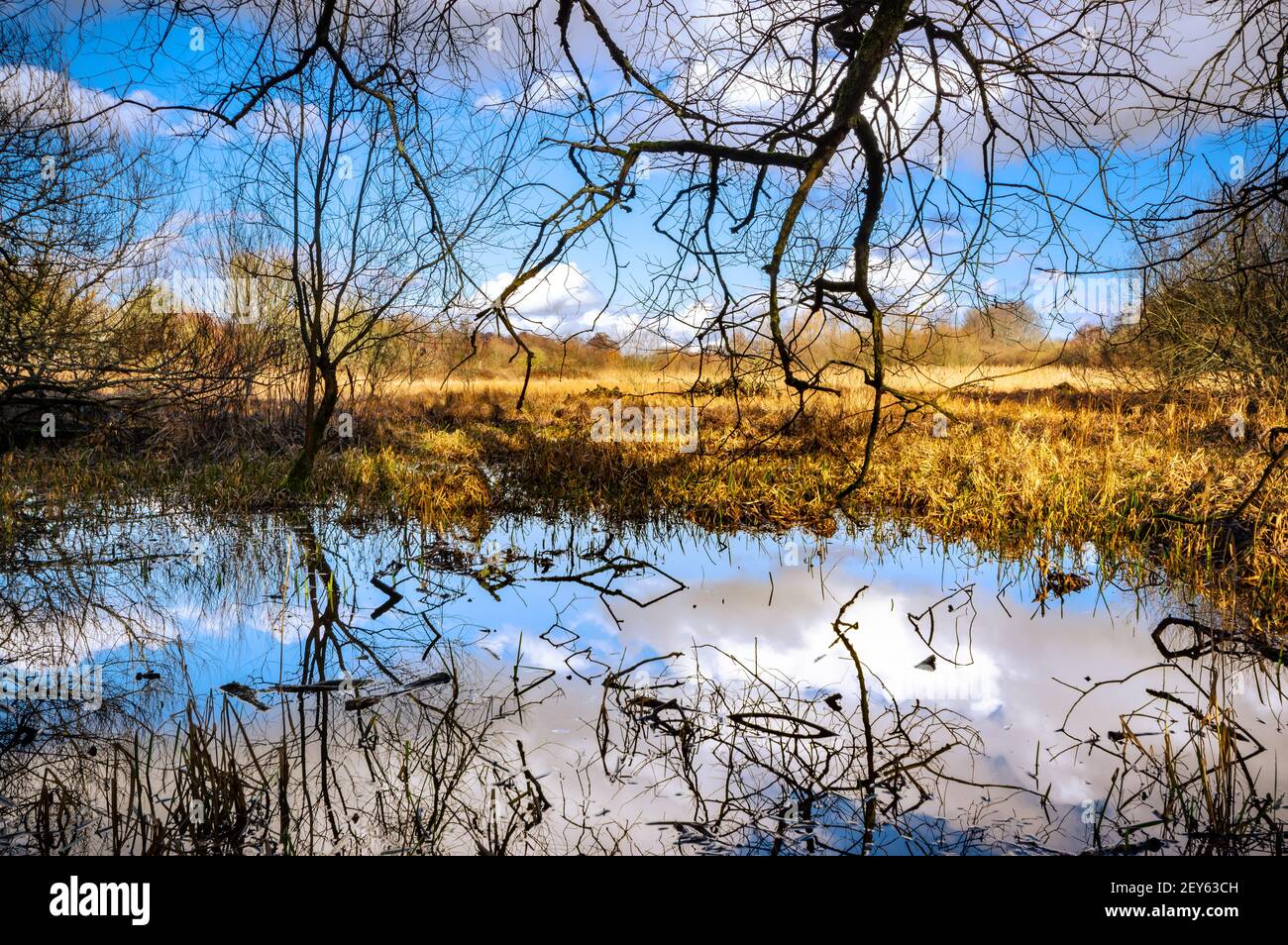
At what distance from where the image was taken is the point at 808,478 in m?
6.86

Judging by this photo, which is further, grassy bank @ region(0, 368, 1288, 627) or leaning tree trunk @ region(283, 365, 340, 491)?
leaning tree trunk @ region(283, 365, 340, 491)

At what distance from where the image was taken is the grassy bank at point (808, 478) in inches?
211

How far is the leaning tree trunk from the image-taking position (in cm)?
621

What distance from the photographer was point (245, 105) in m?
3.72

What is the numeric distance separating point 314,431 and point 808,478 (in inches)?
149

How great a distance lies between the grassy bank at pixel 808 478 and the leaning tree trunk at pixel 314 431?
0.20 metres

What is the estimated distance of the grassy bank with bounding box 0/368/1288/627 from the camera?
17.6 feet

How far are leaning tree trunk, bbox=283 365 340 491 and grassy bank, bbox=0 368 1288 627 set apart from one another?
20 centimetres

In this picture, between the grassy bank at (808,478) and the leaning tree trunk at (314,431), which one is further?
the leaning tree trunk at (314,431)

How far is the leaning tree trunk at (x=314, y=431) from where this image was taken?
245 inches

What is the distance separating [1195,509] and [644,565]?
11.2 feet
